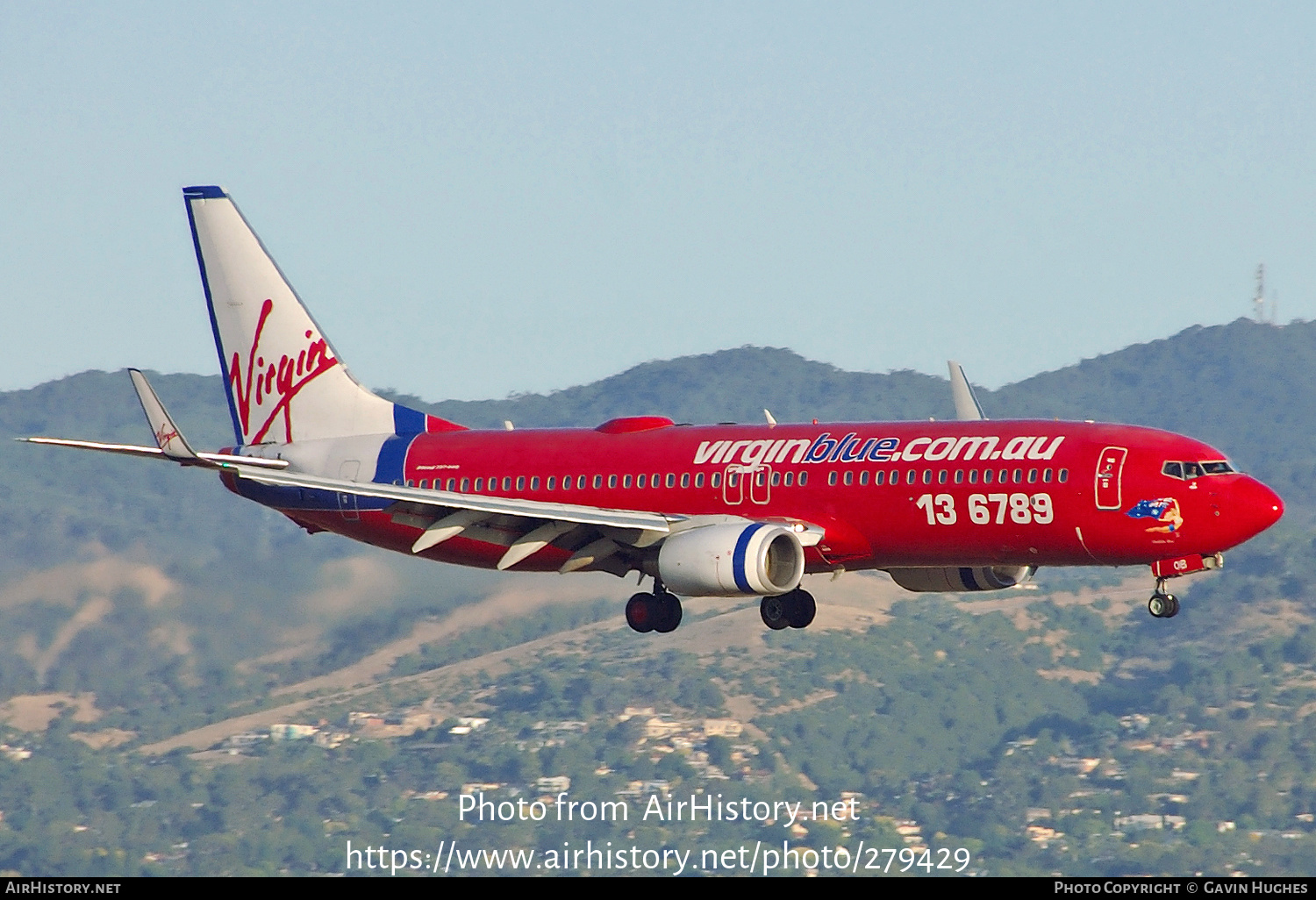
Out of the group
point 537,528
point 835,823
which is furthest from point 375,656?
point 537,528

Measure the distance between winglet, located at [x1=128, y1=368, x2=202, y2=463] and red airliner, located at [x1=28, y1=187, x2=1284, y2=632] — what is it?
8 centimetres

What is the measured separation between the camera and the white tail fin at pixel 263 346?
69.1 meters

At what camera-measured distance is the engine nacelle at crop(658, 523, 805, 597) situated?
2205 inches

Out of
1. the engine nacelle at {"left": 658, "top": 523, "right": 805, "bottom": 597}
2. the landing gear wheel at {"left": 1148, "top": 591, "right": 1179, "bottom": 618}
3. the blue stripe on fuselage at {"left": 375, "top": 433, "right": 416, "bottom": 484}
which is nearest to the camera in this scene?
the landing gear wheel at {"left": 1148, "top": 591, "right": 1179, "bottom": 618}

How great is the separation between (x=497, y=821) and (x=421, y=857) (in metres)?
13.1

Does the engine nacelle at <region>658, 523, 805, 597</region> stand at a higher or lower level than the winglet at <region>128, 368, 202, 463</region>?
lower

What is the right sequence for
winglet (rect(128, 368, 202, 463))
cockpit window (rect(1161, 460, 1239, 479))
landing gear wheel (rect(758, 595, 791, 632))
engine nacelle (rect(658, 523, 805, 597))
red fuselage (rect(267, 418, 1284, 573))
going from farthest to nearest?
landing gear wheel (rect(758, 595, 791, 632)) → winglet (rect(128, 368, 202, 463)) → engine nacelle (rect(658, 523, 805, 597)) → cockpit window (rect(1161, 460, 1239, 479)) → red fuselage (rect(267, 418, 1284, 573))

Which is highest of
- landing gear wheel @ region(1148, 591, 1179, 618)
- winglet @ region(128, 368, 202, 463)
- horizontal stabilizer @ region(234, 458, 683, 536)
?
winglet @ region(128, 368, 202, 463)

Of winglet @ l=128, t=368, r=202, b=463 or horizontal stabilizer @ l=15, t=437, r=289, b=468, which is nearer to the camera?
horizontal stabilizer @ l=15, t=437, r=289, b=468

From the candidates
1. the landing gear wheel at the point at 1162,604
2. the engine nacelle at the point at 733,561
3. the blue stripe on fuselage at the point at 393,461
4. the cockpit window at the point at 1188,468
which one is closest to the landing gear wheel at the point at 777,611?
the engine nacelle at the point at 733,561

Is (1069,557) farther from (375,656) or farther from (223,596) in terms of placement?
(375,656)

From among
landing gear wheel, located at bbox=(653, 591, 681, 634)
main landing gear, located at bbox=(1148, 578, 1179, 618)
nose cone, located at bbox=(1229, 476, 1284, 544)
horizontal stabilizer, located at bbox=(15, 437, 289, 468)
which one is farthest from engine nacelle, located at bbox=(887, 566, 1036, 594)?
horizontal stabilizer, located at bbox=(15, 437, 289, 468)

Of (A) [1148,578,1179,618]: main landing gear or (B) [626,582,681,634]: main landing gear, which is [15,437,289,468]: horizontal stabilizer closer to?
(B) [626,582,681,634]: main landing gear

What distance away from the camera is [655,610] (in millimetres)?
61906
